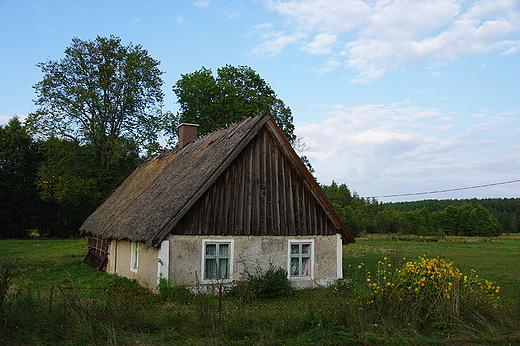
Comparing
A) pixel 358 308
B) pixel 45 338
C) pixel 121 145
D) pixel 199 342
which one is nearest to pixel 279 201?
pixel 358 308

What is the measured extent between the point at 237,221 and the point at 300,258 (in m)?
2.60

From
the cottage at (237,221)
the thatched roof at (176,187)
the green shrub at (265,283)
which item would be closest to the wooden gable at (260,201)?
the cottage at (237,221)

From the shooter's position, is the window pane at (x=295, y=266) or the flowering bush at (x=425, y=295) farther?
the window pane at (x=295, y=266)

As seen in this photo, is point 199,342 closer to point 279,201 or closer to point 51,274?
point 279,201

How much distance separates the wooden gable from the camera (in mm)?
13289

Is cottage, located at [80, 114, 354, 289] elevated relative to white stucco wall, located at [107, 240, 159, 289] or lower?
elevated

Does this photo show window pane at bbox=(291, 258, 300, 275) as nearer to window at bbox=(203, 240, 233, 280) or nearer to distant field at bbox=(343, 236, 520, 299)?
window at bbox=(203, 240, 233, 280)

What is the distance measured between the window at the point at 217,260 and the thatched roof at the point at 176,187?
1.50 m

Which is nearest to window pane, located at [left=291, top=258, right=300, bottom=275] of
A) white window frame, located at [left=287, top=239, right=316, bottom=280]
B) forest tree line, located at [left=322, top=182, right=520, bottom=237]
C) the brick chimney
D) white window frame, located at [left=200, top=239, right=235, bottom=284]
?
white window frame, located at [left=287, top=239, right=316, bottom=280]

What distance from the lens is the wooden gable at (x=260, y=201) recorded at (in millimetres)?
13289

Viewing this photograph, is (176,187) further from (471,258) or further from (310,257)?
(471,258)

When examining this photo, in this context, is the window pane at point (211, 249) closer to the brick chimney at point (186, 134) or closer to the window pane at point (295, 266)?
the window pane at point (295, 266)

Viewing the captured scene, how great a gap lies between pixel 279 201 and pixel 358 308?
6.50 metres

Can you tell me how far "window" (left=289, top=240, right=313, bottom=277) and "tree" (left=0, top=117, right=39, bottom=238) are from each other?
37.7 metres
